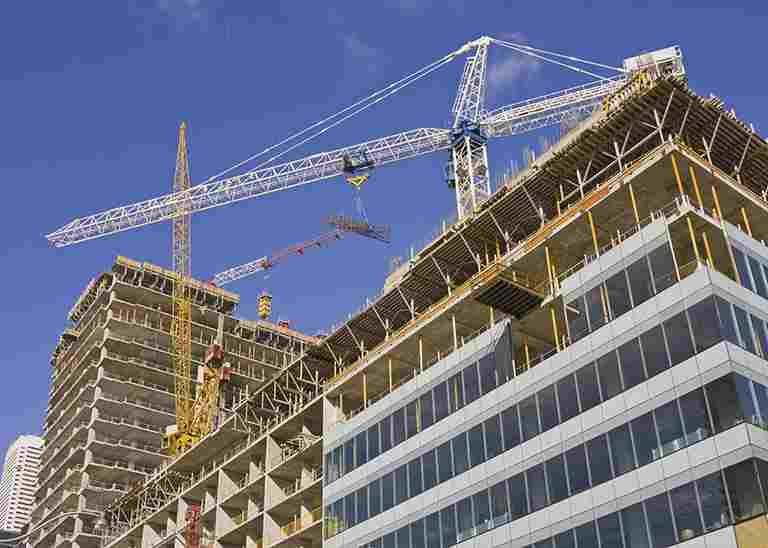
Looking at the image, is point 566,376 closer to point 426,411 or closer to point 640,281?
point 640,281

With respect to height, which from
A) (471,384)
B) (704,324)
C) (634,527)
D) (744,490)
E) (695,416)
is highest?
(471,384)

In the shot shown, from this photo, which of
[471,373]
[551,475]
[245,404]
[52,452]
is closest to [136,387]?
[52,452]

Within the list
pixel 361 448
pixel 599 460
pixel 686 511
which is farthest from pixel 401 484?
pixel 686 511

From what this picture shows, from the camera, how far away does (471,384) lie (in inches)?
2264

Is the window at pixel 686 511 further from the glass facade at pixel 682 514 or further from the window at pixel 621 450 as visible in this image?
the window at pixel 621 450

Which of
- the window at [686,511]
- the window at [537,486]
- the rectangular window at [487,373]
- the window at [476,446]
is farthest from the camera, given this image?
the rectangular window at [487,373]

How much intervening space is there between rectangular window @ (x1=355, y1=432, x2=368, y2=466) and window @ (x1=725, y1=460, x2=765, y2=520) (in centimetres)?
2920

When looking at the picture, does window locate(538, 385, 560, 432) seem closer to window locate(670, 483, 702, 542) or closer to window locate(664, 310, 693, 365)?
window locate(664, 310, 693, 365)

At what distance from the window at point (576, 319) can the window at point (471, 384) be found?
297 inches

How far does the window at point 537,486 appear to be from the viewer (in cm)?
4891

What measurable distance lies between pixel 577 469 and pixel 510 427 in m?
6.05

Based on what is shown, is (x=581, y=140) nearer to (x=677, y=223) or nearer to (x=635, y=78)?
(x=635, y=78)

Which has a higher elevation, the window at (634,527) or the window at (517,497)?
the window at (517,497)

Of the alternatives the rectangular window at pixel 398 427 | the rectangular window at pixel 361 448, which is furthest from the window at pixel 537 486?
the rectangular window at pixel 361 448
